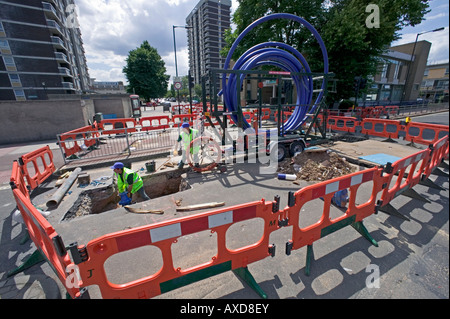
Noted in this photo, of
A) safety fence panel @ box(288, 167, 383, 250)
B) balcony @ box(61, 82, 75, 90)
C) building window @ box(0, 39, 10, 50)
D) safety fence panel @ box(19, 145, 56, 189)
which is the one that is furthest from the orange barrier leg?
building window @ box(0, 39, 10, 50)

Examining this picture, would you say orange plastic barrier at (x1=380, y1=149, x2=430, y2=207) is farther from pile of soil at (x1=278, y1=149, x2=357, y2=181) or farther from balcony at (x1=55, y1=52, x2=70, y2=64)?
balcony at (x1=55, y1=52, x2=70, y2=64)

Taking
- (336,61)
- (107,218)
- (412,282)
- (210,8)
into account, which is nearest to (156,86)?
(336,61)

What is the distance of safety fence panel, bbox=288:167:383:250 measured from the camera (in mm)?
2771

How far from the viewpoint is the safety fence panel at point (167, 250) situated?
197cm

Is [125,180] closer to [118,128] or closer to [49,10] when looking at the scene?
[118,128]

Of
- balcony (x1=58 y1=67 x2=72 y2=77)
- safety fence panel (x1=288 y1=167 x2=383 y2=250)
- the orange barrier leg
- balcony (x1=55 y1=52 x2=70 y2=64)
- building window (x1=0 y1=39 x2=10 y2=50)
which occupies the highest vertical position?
building window (x1=0 y1=39 x2=10 y2=50)

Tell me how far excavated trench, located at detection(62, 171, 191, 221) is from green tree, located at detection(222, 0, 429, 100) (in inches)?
624

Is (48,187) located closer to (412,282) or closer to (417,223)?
(412,282)

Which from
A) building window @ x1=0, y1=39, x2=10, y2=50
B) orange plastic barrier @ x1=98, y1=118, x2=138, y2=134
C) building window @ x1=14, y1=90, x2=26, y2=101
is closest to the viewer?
orange plastic barrier @ x1=98, y1=118, x2=138, y2=134

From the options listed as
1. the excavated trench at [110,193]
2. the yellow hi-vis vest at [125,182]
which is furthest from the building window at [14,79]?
the yellow hi-vis vest at [125,182]

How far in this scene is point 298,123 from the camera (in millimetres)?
9055

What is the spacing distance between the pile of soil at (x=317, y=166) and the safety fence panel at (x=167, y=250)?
3948 mm

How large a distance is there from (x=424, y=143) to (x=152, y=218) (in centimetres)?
1177

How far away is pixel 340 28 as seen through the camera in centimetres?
1425
